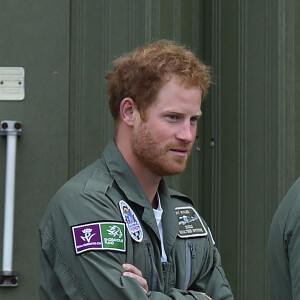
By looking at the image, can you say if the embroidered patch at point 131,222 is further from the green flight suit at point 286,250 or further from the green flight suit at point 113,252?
the green flight suit at point 286,250

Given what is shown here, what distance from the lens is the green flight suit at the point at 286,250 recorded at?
134 inches

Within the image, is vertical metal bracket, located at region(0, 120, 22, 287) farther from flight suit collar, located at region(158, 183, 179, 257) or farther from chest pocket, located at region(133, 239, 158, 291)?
chest pocket, located at region(133, 239, 158, 291)

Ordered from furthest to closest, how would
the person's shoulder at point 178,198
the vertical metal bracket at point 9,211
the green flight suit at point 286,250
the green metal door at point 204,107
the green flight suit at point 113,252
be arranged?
1. the green metal door at point 204,107
2. the vertical metal bracket at point 9,211
3. the person's shoulder at point 178,198
4. the green flight suit at point 286,250
5. the green flight suit at point 113,252

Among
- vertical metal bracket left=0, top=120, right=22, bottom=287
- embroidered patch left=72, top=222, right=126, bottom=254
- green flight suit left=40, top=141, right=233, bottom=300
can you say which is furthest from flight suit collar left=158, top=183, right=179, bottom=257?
vertical metal bracket left=0, top=120, right=22, bottom=287

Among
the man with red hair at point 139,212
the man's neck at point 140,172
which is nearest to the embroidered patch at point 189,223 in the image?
the man with red hair at point 139,212

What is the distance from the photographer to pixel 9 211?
15.0 feet

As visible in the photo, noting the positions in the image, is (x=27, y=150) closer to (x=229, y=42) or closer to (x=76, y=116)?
(x=76, y=116)

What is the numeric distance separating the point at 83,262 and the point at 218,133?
2.11 meters

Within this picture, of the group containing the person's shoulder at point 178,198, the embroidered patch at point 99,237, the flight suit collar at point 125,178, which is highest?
the flight suit collar at point 125,178

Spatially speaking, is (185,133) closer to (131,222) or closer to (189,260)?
(131,222)

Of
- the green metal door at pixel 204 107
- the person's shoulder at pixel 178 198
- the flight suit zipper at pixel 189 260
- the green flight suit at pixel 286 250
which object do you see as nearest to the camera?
the green flight suit at pixel 286 250

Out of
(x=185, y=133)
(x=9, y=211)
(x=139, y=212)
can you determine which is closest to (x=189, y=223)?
(x=139, y=212)

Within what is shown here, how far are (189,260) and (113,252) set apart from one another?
465mm

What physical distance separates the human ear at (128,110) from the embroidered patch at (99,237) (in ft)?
1.46
